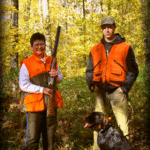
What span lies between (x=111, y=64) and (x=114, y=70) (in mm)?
125

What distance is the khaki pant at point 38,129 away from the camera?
238 cm

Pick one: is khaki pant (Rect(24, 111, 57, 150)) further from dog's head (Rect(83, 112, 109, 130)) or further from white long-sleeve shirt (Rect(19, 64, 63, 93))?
dog's head (Rect(83, 112, 109, 130))

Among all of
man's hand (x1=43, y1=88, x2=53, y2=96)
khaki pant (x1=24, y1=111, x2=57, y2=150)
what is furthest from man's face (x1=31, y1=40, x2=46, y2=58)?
khaki pant (x1=24, y1=111, x2=57, y2=150)

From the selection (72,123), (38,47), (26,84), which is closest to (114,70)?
(38,47)

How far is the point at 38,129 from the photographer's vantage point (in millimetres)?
2449

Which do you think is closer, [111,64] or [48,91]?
[48,91]

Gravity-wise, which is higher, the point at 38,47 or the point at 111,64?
the point at 38,47

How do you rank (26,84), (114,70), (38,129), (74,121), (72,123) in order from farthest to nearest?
1. (74,121)
2. (72,123)
3. (114,70)
4. (38,129)
5. (26,84)

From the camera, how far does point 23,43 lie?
32.4 ft

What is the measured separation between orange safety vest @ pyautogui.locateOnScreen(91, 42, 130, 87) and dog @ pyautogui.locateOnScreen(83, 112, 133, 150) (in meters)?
0.67

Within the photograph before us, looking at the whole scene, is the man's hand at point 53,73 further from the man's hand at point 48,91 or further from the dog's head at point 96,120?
the dog's head at point 96,120

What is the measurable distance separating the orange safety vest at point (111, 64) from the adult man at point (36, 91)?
818 mm

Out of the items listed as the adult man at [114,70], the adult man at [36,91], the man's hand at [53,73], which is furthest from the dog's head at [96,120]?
the man's hand at [53,73]

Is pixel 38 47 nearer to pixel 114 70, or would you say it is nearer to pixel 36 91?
pixel 36 91
